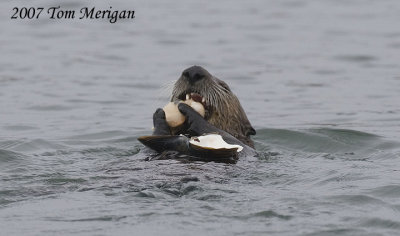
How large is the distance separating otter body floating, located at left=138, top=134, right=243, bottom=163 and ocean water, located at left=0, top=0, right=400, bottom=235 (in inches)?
4.2

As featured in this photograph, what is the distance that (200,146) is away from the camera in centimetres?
A: 646

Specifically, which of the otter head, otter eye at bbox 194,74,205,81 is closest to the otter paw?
the otter head

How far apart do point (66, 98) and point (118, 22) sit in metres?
6.33

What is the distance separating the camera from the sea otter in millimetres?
6801

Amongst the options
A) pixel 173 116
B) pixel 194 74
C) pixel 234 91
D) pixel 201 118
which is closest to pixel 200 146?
pixel 201 118

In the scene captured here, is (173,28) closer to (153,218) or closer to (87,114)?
(87,114)

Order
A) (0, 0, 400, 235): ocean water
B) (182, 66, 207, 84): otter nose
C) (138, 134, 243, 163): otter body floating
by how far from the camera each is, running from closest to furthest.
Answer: (0, 0, 400, 235): ocean water, (138, 134, 243, 163): otter body floating, (182, 66, 207, 84): otter nose

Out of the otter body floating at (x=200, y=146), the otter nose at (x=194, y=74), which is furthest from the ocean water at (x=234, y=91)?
the otter nose at (x=194, y=74)

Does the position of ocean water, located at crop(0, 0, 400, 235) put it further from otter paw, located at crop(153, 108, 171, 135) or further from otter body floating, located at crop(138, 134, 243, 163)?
otter paw, located at crop(153, 108, 171, 135)

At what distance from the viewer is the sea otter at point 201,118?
680cm

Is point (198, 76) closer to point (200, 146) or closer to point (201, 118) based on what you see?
point (201, 118)

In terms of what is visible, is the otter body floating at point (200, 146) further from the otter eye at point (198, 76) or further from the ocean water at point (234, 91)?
the otter eye at point (198, 76)

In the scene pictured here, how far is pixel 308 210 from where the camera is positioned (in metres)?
5.50

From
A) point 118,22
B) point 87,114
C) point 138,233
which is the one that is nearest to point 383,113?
point 87,114
